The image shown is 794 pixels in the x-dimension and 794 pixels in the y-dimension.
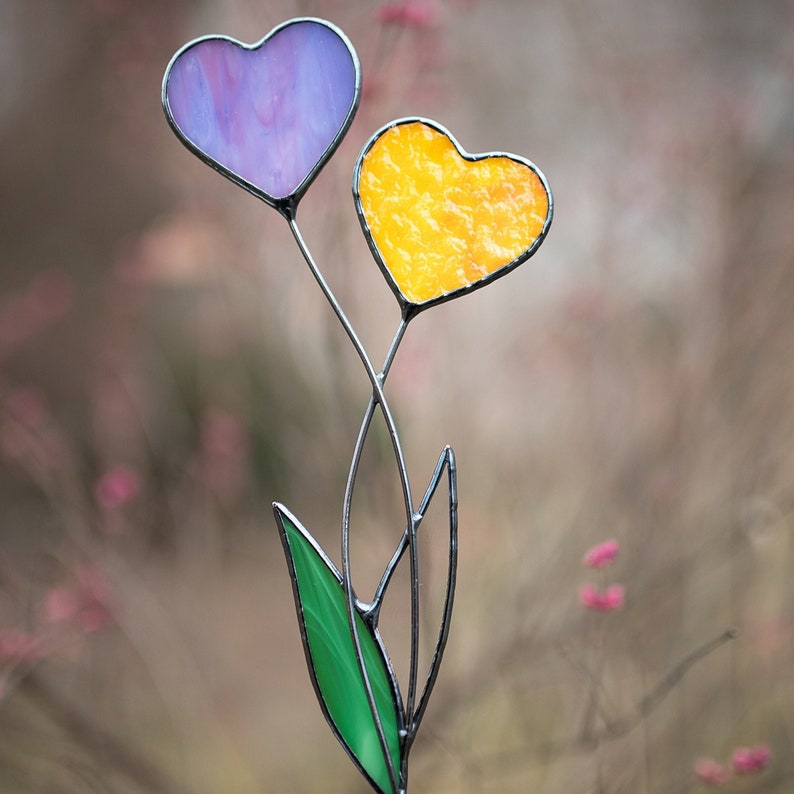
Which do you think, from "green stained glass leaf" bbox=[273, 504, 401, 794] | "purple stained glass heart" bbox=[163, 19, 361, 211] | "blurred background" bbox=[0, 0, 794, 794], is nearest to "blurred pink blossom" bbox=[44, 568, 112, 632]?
"blurred background" bbox=[0, 0, 794, 794]

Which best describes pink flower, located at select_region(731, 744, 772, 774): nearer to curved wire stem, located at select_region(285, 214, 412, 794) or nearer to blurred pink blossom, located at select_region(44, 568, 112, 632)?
curved wire stem, located at select_region(285, 214, 412, 794)

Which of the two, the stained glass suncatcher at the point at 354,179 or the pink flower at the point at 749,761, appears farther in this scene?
the pink flower at the point at 749,761

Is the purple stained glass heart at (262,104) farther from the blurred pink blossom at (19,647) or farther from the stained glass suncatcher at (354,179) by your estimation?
the blurred pink blossom at (19,647)

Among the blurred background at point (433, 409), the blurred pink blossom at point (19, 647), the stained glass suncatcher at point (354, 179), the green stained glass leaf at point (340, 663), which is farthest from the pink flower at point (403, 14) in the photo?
the blurred pink blossom at point (19, 647)

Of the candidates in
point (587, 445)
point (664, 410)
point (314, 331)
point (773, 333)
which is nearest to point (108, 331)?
point (314, 331)

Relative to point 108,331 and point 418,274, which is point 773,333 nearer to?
point 418,274

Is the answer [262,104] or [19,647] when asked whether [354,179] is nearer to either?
[262,104]
